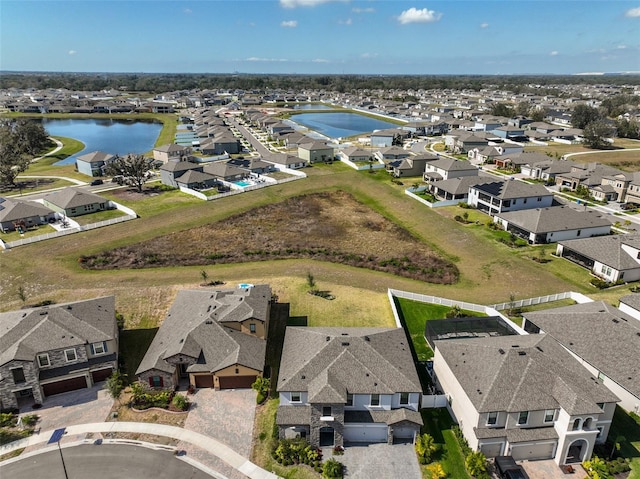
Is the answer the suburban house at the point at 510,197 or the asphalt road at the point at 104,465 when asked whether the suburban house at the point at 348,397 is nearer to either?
the asphalt road at the point at 104,465

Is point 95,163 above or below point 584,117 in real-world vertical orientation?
below

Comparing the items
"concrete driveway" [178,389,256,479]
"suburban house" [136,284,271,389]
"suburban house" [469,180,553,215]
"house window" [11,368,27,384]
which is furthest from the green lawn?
"suburban house" [469,180,553,215]

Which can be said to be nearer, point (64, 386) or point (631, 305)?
point (64, 386)

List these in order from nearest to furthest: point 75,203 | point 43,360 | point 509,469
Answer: point 509,469 → point 43,360 → point 75,203

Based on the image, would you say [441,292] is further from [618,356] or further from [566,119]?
[566,119]

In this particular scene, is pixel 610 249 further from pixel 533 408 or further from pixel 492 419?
pixel 492 419

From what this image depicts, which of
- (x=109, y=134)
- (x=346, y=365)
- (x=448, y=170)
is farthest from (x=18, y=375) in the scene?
(x=109, y=134)
